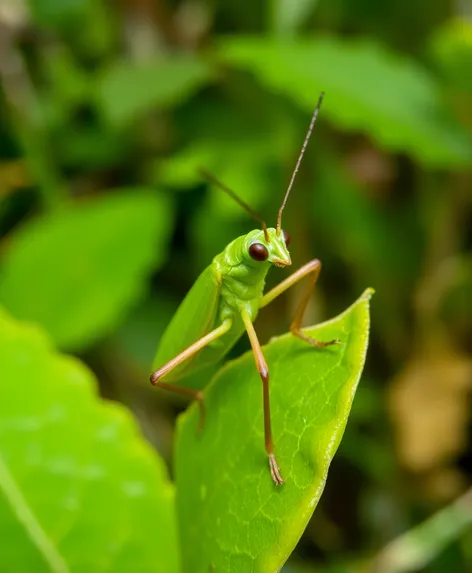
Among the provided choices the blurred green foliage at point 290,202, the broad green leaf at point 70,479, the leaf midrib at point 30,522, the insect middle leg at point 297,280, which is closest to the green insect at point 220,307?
the insect middle leg at point 297,280

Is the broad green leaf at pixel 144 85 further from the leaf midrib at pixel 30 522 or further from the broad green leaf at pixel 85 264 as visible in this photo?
the leaf midrib at pixel 30 522

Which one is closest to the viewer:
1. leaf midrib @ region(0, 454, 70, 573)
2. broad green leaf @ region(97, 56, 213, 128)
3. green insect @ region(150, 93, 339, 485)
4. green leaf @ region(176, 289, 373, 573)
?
green leaf @ region(176, 289, 373, 573)

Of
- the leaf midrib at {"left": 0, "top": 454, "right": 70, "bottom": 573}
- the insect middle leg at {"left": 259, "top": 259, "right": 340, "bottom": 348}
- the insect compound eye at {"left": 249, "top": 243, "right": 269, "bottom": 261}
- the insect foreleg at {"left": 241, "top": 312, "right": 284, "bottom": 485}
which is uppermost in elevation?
the insect compound eye at {"left": 249, "top": 243, "right": 269, "bottom": 261}

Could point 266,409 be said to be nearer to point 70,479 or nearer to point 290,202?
point 70,479

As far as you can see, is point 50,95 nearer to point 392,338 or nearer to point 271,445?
point 392,338

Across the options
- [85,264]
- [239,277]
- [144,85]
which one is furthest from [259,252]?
[144,85]

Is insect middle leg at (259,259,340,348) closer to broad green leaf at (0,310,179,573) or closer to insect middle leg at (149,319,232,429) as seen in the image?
insect middle leg at (149,319,232,429)

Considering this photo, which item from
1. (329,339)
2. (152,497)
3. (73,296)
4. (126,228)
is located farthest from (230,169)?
(329,339)

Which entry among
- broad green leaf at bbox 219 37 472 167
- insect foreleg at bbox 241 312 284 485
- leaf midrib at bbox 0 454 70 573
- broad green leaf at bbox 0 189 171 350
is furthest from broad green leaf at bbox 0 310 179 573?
broad green leaf at bbox 219 37 472 167
